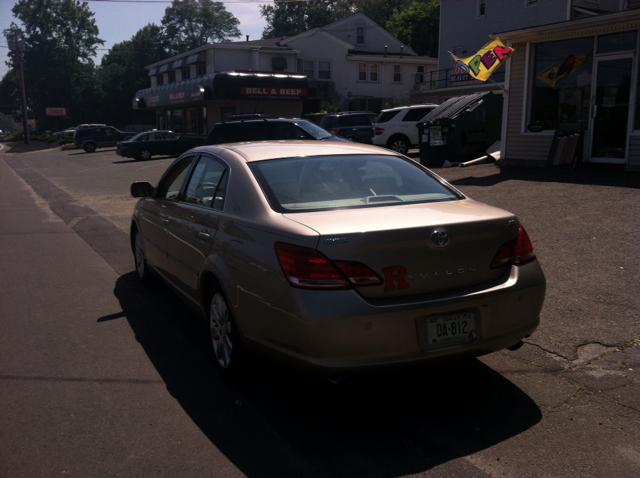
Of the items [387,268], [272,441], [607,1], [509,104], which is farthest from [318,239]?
[607,1]

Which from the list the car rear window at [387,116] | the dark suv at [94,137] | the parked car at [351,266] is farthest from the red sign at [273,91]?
the parked car at [351,266]

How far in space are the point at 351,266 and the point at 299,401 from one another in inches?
45.2

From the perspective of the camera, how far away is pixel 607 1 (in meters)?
22.4

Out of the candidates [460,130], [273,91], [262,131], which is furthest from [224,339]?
[273,91]

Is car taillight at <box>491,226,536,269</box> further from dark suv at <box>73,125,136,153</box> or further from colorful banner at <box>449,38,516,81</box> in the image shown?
dark suv at <box>73,125,136,153</box>

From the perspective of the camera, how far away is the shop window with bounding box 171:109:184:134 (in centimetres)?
4640

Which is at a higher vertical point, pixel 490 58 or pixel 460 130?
pixel 490 58

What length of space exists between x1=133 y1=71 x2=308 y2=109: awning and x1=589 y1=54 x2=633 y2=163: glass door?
26.7 metres

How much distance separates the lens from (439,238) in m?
3.71

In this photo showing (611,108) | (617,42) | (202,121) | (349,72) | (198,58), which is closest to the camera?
(617,42)

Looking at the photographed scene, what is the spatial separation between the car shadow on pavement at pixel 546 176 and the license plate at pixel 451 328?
8.43 meters

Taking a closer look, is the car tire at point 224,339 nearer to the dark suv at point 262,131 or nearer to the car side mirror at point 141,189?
the car side mirror at point 141,189

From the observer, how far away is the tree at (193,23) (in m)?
87.0

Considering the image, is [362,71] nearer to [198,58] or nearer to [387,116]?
[198,58]
